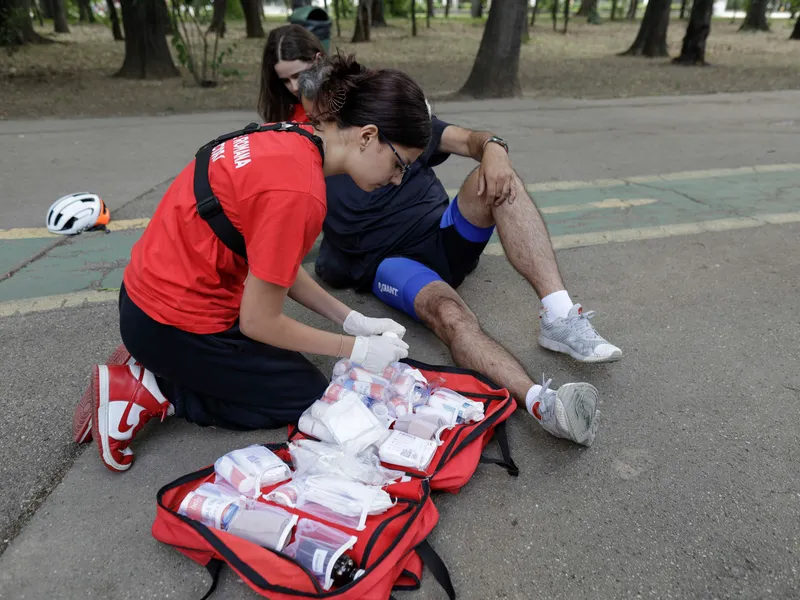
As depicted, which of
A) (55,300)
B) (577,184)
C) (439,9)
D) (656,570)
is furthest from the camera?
(439,9)

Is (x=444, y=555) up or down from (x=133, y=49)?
down

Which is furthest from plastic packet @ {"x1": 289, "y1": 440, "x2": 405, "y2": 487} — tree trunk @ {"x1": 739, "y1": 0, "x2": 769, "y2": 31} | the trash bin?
tree trunk @ {"x1": 739, "y1": 0, "x2": 769, "y2": 31}

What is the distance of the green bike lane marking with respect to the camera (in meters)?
3.26

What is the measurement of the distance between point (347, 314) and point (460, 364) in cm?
49

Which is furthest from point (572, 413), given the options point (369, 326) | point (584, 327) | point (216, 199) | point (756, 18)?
point (756, 18)

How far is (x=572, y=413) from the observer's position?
194 centimetres

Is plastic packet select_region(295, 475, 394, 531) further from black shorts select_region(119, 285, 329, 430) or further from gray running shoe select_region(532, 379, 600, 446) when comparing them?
gray running shoe select_region(532, 379, 600, 446)

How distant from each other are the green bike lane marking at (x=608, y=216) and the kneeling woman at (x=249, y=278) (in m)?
1.38

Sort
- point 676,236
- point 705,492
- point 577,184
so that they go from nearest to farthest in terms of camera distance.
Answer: point 705,492 < point 676,236 < point 577,184

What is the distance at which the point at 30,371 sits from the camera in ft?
8.02

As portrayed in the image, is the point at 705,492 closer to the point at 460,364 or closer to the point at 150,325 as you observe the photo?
the point at 460,364

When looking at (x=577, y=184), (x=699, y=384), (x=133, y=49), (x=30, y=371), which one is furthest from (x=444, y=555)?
(x=133, y=49)

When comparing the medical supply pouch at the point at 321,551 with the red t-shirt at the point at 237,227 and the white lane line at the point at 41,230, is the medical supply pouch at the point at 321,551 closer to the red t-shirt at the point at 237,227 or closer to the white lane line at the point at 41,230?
the red t-shirt at the point at 237,227

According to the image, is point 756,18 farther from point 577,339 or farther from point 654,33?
point 577,339
